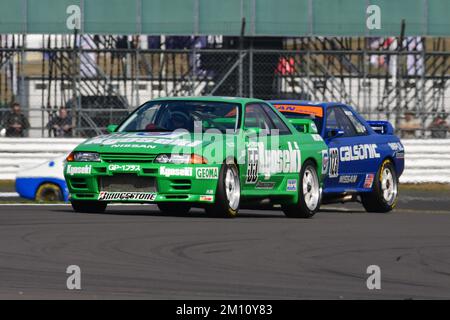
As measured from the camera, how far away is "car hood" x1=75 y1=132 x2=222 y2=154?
12219 millimetres

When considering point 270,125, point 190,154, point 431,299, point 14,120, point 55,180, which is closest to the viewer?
point 431,299

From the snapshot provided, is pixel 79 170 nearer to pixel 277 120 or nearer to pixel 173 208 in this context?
pixel 173 208

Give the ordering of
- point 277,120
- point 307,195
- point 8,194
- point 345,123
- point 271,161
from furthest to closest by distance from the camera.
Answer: point 8,194
point 345,123
point 277,120
point 307,195
point 271,161

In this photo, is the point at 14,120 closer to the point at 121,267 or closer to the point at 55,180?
the point at 55,180

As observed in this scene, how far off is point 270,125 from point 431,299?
654 cm

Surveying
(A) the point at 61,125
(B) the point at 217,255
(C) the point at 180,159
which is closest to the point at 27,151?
(A) the point at 61,125

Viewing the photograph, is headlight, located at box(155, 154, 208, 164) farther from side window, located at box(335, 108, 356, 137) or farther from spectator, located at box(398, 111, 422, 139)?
spectator, located at box(398, 111, 422, 139)

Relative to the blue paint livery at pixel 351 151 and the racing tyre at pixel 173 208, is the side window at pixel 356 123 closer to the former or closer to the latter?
the blue paint livery at pixel 351 151

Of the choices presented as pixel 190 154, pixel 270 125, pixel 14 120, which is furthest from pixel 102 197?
pixel 14 120

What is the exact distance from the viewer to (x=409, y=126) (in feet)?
78.1

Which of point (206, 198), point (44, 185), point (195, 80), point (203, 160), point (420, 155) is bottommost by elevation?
point (44, 185)

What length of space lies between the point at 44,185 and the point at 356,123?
14.5ft

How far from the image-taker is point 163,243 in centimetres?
991

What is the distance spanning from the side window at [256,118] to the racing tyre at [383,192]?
7.33 ft
